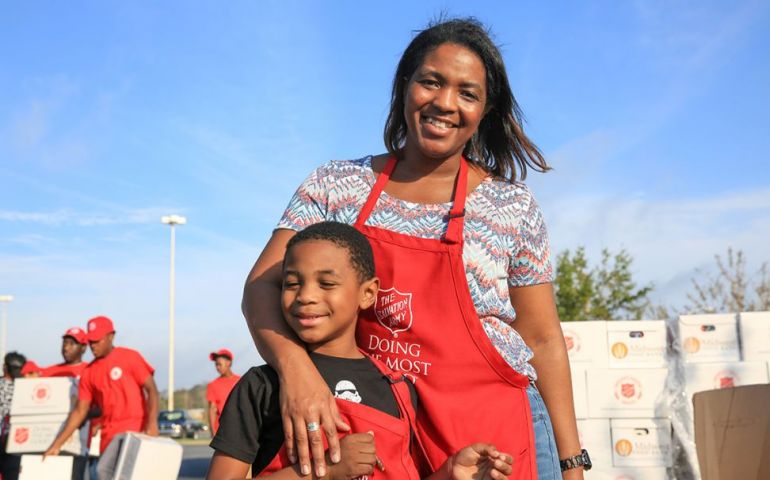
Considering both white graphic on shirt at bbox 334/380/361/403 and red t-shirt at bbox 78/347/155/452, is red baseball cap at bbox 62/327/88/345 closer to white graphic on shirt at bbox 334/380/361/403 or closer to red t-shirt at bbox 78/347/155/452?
red t-shirt at bbox 78/347/155/452

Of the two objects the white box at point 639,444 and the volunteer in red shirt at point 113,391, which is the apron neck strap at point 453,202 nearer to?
the white box at point 639,444

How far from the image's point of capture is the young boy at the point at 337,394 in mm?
1766

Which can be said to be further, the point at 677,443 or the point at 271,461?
the point at 677,443

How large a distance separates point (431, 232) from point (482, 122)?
0.58 metres

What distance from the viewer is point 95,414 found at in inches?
313

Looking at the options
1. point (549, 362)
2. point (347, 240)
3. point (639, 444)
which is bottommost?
point (639, 444)

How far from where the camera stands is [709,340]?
725 centimetres

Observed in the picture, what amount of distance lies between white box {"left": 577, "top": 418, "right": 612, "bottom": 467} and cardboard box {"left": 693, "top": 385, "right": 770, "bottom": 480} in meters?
5.00

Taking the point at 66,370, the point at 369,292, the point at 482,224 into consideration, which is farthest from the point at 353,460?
the point at 66,370

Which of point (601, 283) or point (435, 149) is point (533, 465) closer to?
point (435, 149)

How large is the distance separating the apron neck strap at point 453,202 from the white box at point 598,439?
207 inches

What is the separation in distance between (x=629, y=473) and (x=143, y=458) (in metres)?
3.89

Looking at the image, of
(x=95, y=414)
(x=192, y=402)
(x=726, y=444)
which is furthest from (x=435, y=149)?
(x=192, y=402)

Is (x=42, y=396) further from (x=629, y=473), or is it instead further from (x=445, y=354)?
(x=445, y=354)
